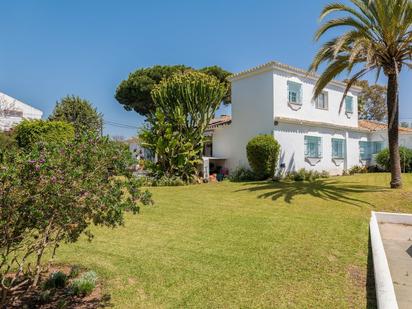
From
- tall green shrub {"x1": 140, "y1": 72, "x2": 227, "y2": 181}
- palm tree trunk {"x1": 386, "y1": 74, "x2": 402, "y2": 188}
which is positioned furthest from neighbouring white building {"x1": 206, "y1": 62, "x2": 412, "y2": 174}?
palm tree trunk {"x1": 386, "y1": 74, "x2": 402, "y2": 188}

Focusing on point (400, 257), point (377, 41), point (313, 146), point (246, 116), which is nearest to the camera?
point (400, 257)

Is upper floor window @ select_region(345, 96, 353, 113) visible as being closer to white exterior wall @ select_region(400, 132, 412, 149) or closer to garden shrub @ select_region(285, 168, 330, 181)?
white exterior wall @ select_region(400, 132, 412, 149)

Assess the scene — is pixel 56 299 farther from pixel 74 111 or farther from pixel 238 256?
pixel 74 111

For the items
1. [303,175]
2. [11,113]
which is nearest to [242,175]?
[303,175]

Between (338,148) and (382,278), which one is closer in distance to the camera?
(382,278)

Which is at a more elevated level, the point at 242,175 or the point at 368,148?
the point at 368,148

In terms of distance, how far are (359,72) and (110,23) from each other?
12.3 m

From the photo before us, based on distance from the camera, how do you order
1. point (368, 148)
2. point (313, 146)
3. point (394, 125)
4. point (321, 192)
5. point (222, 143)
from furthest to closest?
point (368, 148) < point (222, 143) < point (313, 146) < point (321, 192) < point (394, 125)

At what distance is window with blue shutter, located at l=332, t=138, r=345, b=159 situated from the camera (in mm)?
23656

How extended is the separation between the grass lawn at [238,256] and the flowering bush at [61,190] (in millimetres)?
1593

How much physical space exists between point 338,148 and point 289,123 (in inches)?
249

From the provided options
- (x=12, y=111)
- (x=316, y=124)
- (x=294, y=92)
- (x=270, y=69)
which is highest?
(x=270, y=69)

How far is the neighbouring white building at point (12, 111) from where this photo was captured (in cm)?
3195

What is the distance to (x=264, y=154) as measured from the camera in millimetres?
18438
